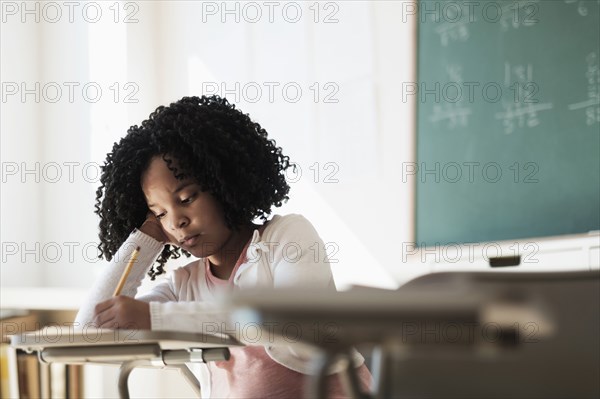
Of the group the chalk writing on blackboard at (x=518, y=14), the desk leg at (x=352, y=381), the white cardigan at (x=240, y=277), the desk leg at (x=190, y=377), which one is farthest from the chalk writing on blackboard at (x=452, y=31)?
the desk leg at (x=352, y=381)

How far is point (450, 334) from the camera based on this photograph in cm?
73

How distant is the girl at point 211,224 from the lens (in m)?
1.64

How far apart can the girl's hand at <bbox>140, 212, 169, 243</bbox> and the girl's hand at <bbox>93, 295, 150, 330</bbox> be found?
19.6 inches

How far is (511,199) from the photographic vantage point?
2336mm

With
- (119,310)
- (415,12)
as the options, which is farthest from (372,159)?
(119,310)

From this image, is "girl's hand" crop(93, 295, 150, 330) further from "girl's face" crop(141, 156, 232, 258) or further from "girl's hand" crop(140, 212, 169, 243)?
"girl's hand" crop(140, 212, 169, 243)

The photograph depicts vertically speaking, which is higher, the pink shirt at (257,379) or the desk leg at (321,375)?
the desk leg at (321,375)

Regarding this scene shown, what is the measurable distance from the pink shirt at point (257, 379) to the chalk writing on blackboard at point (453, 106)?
1052 millimetres

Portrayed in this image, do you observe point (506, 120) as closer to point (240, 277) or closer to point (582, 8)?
point (582, 8)

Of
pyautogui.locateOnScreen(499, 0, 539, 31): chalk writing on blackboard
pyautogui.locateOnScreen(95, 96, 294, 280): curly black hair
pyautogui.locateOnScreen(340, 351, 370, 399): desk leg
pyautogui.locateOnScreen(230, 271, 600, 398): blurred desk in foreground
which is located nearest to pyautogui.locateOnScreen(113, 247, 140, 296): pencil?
pyautogui.locateOnScreen(95, 96, 294, 280): curly black hair

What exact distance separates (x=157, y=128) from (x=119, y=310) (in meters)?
0.59

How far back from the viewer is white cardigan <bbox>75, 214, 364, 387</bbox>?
1430 millimetres

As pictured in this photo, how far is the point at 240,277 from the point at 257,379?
0.73ft

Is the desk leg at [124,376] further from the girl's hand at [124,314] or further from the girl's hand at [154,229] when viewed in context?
the girl's hand at [154,229]
